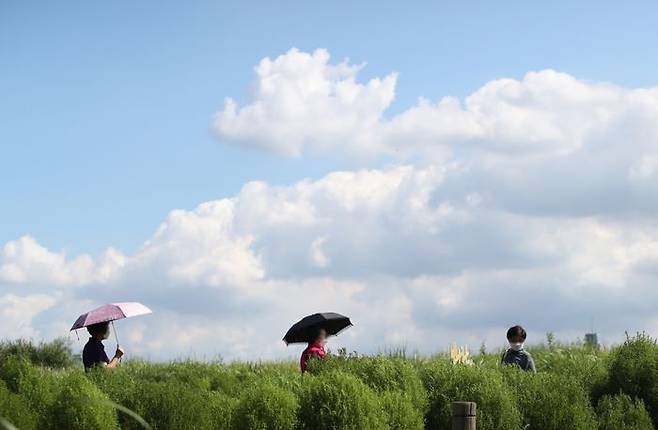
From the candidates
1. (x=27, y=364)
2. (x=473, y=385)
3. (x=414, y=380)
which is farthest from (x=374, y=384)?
(x=27, y=364)

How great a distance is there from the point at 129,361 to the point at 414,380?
14.5 meters

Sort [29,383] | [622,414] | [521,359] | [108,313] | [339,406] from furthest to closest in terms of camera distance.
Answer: [108,313] → [521,359] → [622,414] → [29,383] → [339,406]

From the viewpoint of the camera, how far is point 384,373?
1135 cm

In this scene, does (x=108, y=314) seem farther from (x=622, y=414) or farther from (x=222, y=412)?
(x=622, y=414)

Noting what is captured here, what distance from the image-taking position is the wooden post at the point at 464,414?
8797 millimetres

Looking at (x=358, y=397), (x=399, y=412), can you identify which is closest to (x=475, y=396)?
(x=399, y=412)

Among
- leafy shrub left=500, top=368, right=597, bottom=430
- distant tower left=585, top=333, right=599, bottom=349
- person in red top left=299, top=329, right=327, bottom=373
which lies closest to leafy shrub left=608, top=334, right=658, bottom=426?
leafy shrub left=500, top=368, right=597, bottom=430

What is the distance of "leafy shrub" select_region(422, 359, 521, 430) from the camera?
11.4 m

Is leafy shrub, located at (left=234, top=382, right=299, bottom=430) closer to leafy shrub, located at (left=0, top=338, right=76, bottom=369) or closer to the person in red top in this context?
the person in red top

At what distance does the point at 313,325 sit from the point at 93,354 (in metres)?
3.34

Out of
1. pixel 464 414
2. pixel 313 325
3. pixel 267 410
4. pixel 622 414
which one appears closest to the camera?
pixel 464 414

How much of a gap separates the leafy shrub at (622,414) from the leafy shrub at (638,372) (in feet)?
1.05

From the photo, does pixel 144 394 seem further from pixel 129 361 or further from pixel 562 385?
pixel 129 361

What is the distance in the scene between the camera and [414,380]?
11445 millimetres
